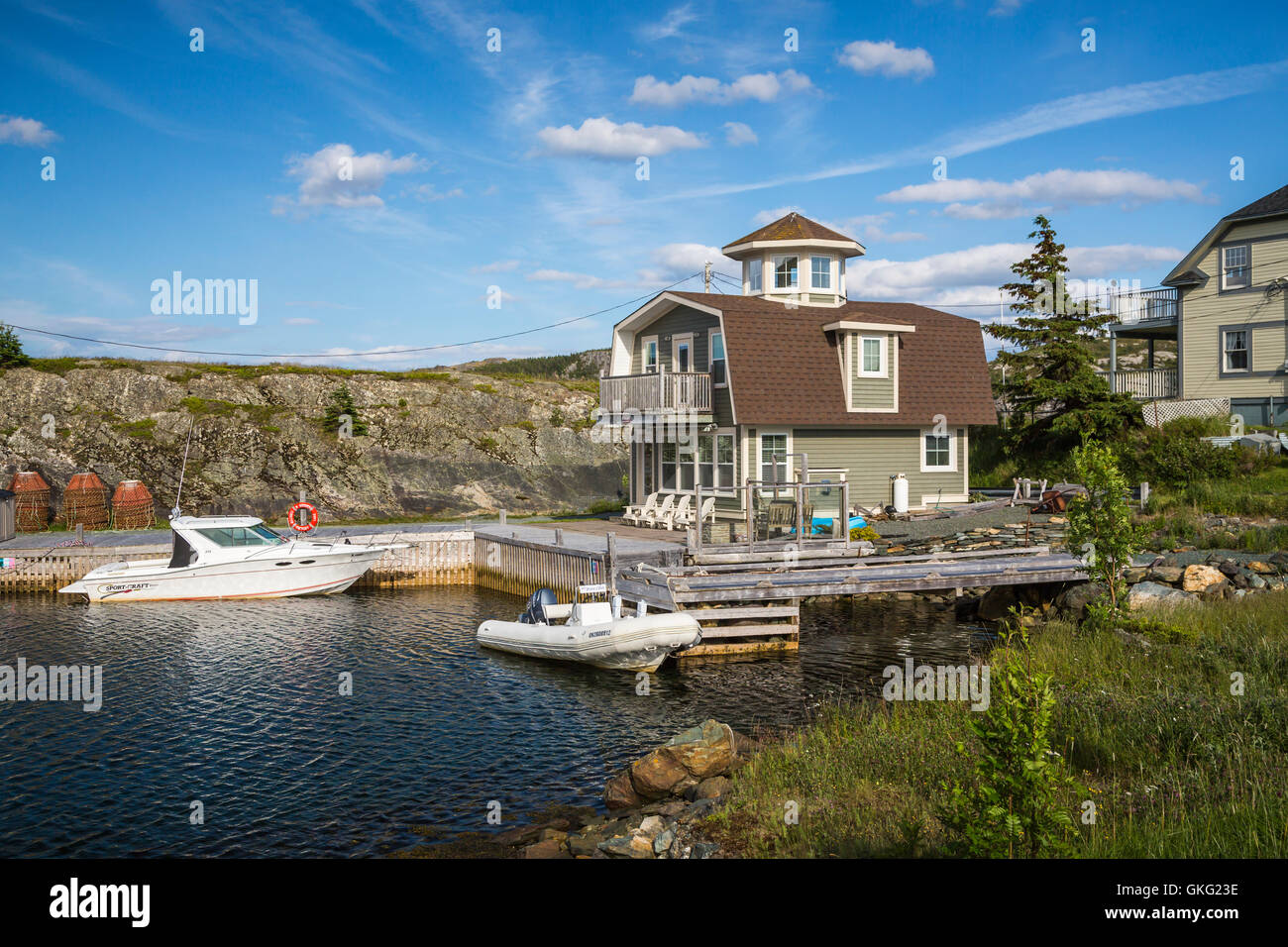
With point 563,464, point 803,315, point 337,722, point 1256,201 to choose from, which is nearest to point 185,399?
point 563,464

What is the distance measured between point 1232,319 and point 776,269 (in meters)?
21.1

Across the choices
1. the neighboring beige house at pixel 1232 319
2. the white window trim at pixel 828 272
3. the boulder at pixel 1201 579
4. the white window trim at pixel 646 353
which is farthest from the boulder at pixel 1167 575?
the neighboring beige house at pixel 1232 319

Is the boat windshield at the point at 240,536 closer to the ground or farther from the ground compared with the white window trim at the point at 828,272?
closer to the ground

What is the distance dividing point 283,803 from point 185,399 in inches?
1398

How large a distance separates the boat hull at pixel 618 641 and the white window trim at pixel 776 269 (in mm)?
18392

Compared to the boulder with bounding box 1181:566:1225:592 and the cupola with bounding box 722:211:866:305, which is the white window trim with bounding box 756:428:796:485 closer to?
the cupola with bounding box 722:211:866:305

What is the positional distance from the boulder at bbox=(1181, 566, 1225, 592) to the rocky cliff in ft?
91.6

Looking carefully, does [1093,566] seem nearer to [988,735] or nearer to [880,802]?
[880,802]

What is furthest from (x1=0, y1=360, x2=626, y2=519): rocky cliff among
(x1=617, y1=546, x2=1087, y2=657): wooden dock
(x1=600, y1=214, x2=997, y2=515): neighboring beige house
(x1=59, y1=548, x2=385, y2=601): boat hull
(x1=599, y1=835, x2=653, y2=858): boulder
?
(x1=599, y1=835, x2=653, y2=858): boulder

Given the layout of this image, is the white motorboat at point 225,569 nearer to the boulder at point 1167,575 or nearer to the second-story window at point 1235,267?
the boulder at point 1167,575

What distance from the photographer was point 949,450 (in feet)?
106

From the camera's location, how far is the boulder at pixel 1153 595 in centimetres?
1746

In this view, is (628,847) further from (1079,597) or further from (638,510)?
(638,510)

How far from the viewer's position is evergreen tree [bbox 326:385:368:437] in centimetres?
4234
